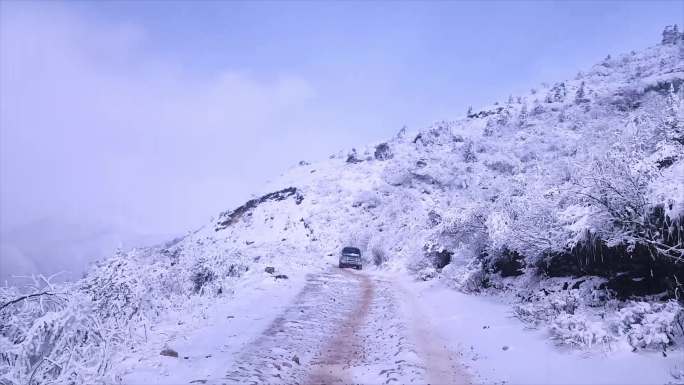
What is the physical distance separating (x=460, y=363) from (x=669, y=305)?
3.73 metres

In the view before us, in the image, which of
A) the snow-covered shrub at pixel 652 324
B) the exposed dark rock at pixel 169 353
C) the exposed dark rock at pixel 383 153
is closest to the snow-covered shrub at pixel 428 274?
the snow-covered shrub at pixel 652 324

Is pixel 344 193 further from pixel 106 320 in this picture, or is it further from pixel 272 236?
pixel 106 320

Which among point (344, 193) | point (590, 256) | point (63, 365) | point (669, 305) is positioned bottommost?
point (63, 365)

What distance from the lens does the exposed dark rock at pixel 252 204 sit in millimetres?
52812

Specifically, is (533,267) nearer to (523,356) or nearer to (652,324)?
(523,356)

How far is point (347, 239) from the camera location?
4009 cm

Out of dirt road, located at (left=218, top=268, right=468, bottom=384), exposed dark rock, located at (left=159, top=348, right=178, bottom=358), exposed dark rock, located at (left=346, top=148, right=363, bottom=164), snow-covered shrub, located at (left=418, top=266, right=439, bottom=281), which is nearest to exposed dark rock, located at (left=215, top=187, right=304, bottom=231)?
exposed dark rock, located at (left=346, top=148, right=363, bottom=164)

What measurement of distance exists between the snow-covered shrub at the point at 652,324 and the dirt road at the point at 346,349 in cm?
288

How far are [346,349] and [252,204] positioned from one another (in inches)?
1878

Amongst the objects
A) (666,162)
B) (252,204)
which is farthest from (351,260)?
(252,204)

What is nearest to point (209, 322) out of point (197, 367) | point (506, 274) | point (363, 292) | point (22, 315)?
point (197, 367)

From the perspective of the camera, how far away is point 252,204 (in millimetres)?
55031

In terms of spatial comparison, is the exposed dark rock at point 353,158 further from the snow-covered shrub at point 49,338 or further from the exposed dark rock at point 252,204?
the snow-covered shrub at point 49,338

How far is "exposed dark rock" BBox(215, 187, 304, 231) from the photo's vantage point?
173 feet
